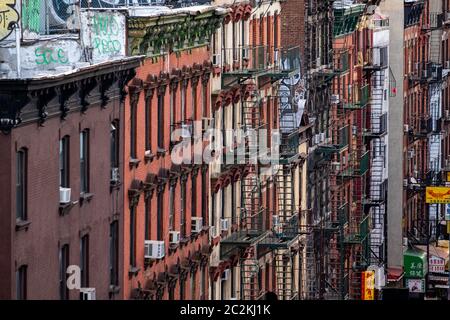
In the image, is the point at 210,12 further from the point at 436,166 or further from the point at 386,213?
the point at 436,166

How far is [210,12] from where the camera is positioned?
191 ft

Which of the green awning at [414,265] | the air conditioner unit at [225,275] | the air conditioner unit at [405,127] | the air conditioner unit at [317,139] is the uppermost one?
the air conditioner unit at [317,139]

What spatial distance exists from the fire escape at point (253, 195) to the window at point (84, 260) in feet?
48.1

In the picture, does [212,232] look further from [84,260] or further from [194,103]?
[84,260]

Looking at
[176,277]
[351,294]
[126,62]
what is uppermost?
[126,62]

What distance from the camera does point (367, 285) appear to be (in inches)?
3440

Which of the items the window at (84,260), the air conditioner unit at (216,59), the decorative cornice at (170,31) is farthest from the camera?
the air conditioner unit at (216,59)

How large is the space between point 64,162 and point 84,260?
2.97 meters

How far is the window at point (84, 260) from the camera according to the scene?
46875 mm

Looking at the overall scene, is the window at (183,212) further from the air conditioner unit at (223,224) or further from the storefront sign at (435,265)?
the storefront sign at (435,265)

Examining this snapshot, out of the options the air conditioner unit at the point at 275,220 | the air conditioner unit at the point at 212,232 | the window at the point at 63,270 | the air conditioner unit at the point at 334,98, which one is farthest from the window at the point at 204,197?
the air conditioner unit at the point at 334,98

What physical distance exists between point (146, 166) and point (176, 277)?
393 cm
